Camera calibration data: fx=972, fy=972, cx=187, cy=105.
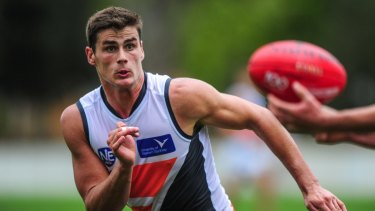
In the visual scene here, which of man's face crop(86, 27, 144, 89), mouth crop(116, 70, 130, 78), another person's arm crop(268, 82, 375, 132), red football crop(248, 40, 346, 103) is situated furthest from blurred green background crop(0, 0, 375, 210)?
another person's arm crop(268, 82, 375, 132)

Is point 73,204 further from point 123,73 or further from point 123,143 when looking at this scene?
point 123,143

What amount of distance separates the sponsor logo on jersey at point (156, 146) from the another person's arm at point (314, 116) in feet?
5.27

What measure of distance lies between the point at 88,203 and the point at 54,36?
101 feet

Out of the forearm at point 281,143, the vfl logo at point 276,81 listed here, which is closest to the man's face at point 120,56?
the forearm at point 281,143

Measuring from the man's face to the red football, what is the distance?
111 centimetres

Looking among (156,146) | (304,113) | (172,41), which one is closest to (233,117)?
(156,146)

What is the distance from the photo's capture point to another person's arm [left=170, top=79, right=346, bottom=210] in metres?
7.10

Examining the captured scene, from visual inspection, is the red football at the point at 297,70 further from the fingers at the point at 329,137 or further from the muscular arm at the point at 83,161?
the muscular arm at the point at 83,161

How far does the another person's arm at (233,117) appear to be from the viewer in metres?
7.10

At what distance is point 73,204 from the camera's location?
17094 millimetres

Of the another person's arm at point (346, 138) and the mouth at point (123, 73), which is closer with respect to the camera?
the another person's arm at point (346, 138)

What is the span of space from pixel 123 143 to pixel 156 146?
0.55 meters

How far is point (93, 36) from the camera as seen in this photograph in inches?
297

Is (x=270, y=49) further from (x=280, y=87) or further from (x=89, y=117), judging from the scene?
(x=89, y=117)
